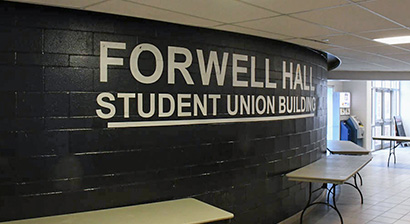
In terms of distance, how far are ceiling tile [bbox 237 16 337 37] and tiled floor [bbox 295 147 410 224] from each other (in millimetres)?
2556

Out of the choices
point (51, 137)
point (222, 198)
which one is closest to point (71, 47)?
point (51, 137)

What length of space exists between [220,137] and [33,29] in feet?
6.57

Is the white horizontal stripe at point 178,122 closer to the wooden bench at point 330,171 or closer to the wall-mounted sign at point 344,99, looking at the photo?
the wooden bench at point 330,171

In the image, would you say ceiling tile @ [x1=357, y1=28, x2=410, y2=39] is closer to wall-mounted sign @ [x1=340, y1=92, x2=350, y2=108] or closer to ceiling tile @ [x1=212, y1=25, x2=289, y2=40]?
ceiling tile @ [x1=212, y1=25, x2=289, y2=40]

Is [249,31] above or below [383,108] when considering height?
above

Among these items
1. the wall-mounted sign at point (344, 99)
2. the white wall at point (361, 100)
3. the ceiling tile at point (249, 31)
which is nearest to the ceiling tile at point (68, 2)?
the ceiling tile at point (249, 31)

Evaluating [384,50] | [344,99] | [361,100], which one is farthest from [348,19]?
[361,100]

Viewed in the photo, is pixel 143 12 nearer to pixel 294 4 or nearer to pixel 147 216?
pixel 294 4

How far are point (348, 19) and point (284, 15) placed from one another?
60 centimetres

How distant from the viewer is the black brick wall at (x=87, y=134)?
2.80m

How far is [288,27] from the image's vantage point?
3725mm

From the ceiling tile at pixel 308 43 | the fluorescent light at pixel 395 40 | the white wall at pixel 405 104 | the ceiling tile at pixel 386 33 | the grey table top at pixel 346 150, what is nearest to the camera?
the ceiling tile at pixel 386 33

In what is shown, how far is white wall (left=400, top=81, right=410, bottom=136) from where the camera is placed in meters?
14.4

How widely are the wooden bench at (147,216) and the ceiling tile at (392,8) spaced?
6.37 ft
